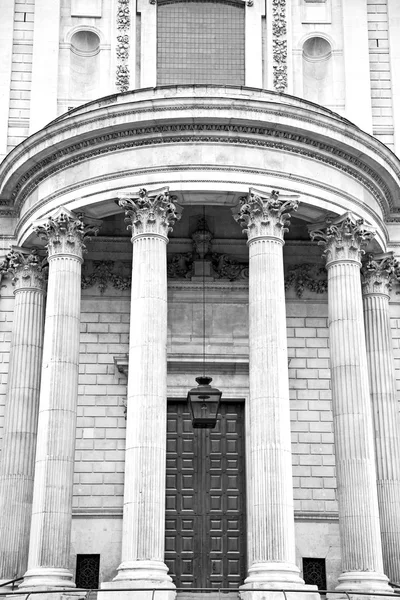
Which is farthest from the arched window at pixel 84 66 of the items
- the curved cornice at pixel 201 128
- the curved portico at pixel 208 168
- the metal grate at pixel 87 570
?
the metal grate at pixel 87 570

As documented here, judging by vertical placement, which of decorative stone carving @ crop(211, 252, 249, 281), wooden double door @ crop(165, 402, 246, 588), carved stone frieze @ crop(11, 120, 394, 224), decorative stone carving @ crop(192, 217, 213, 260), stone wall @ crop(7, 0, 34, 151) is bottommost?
wooden double door @ crop(165, 402, 246, 588)

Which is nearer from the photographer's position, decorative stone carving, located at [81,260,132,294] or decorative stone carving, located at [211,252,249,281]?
decorative stone carving, located at [81,260,132,294]

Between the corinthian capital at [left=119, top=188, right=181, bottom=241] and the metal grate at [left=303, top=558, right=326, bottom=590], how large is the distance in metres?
9.70

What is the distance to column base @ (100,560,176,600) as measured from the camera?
844 inches

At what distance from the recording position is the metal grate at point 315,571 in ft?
89.0

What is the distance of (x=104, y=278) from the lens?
2945 cm

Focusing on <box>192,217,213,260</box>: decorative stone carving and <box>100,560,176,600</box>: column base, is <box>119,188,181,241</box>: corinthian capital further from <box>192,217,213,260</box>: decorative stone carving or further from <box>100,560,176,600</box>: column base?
<box>100,560,176,600</box>: column base

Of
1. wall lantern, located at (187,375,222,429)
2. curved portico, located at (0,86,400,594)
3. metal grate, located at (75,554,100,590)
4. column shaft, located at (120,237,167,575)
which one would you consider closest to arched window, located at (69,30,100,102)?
curved portico, located at (0,86,400,594)

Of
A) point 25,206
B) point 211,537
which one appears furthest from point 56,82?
point 211,537

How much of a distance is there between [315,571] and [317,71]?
1501 cm

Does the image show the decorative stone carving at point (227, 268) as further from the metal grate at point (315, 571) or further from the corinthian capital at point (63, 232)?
the metal grate at point (315, 571)

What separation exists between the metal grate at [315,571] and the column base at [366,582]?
10.9ft

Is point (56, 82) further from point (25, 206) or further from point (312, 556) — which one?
point (312, 556)

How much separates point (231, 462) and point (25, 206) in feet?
29.9
